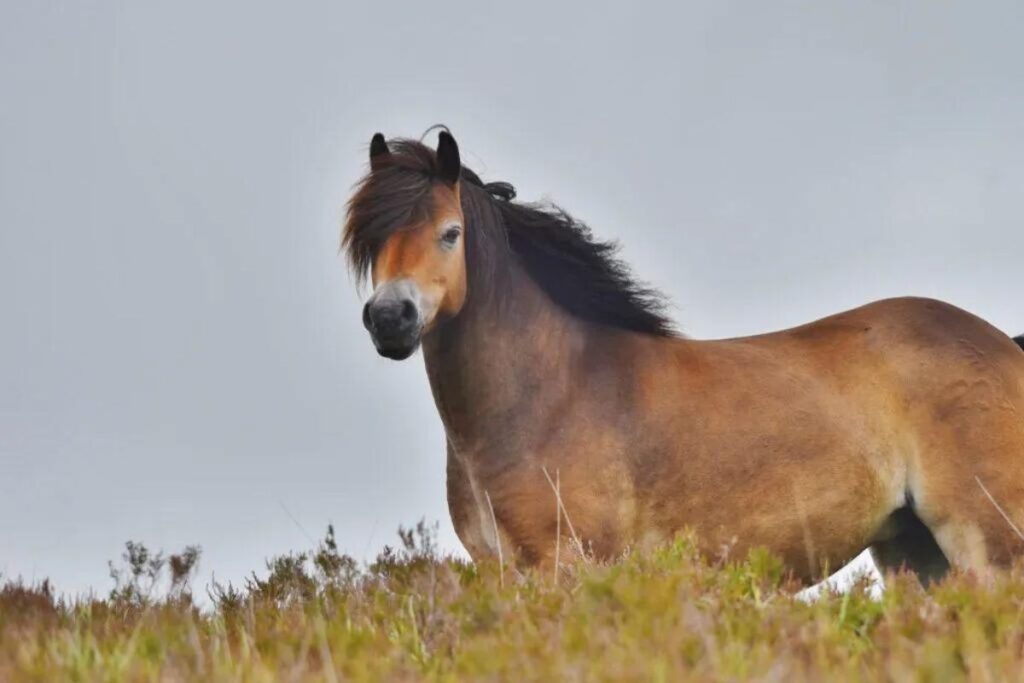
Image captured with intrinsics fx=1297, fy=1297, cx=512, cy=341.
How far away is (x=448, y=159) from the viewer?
7926 millimetres

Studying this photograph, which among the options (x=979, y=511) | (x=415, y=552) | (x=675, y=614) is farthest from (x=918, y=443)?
(x=675, y=614)

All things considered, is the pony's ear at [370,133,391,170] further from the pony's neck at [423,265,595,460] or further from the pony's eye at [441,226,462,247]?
the pony's neck at [423,265,595,460]

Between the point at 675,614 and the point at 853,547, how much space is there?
4.68m

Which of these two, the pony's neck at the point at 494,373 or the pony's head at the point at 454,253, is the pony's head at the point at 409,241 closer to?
the pony's head at the point at 454,253

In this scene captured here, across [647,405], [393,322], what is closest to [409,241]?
[393,322]

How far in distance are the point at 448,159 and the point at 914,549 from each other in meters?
4.16

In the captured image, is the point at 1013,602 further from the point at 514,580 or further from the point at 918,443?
the point at 918,443

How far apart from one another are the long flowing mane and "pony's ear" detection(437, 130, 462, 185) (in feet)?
0.18

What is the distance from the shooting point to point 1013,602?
4.52m

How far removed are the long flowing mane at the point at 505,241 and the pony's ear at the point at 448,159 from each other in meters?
0.06

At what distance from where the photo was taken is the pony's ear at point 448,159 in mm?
7867

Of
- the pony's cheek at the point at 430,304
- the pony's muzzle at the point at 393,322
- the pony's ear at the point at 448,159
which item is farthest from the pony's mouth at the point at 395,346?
the pony's ear at the point at 448,159

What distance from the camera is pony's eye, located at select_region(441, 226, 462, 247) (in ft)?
24.9

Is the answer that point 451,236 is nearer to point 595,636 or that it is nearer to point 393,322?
point 393,322
